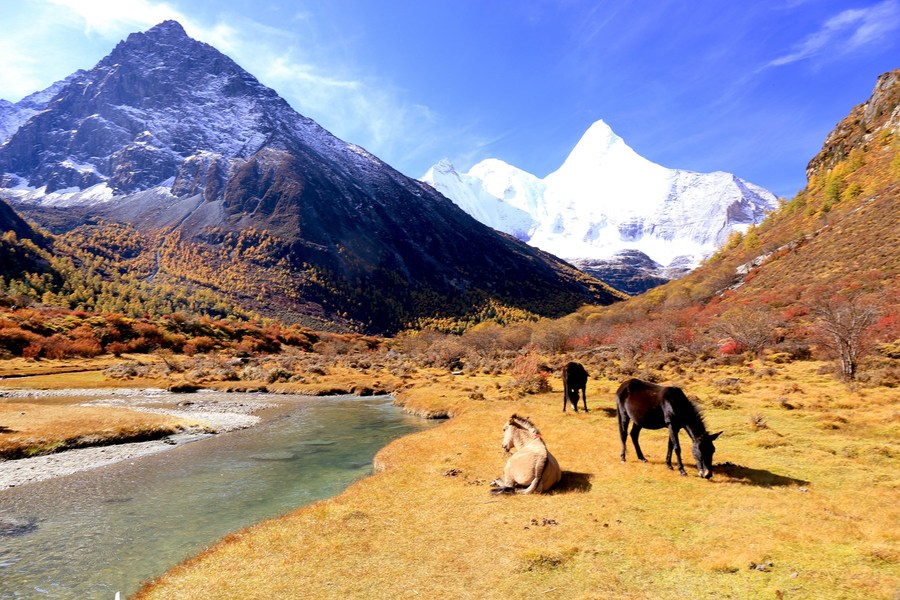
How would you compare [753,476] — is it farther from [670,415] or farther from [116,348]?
[116,348]

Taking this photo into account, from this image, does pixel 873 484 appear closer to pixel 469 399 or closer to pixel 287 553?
pixel 287 553

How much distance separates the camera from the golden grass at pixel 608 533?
29.1 feet

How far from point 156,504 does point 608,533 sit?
1691 cm

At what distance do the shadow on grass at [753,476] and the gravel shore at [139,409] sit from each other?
93.1ft

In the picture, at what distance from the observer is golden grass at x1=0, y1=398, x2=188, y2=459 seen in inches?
961

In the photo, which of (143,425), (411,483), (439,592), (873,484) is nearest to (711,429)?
(873,484)

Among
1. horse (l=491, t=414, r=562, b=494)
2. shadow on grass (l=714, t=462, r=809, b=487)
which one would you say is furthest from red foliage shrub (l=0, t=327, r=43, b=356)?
shadow on grass (l=714, t=462, r=809, b=487)

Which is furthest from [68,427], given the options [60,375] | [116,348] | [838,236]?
[838,236]

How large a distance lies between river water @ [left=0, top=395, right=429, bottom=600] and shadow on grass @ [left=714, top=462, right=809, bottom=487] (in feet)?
48.8

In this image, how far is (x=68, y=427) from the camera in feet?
90.7

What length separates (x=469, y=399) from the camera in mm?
38594

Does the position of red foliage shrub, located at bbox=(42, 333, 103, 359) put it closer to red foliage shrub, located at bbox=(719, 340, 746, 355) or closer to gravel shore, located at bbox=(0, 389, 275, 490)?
gravel shore, located at bbox=(0, 389, 275, 490)

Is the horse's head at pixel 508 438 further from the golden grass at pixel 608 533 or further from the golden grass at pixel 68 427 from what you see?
the golden grass at pixel 68 427

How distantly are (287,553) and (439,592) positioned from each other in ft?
15.8
